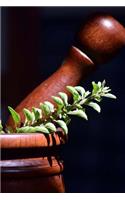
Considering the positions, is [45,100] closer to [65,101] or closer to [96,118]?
[65,101]

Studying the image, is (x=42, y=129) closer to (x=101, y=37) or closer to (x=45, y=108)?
(x=45, y=108)

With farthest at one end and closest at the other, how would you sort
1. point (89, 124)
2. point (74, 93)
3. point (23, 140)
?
point (89, 124), point (74, 93), point (23, 140)

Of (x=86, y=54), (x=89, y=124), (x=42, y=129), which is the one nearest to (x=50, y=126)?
(x=42, y=129)

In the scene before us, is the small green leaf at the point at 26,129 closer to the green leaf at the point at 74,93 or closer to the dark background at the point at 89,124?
the green leaf at the point at 74,93

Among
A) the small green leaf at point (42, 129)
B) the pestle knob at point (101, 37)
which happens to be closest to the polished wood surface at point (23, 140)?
the small green leaf at point (42, 129)

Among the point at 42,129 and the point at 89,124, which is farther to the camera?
the point at 89,124

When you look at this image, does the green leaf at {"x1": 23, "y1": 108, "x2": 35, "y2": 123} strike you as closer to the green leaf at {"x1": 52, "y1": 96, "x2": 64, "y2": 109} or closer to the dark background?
the green leaf at {"x1": 52, "y1": 96, "x2": 64, "y2": 109}

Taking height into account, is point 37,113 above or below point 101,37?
below

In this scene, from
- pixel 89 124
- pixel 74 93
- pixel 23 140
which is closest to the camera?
pixel 23 140
